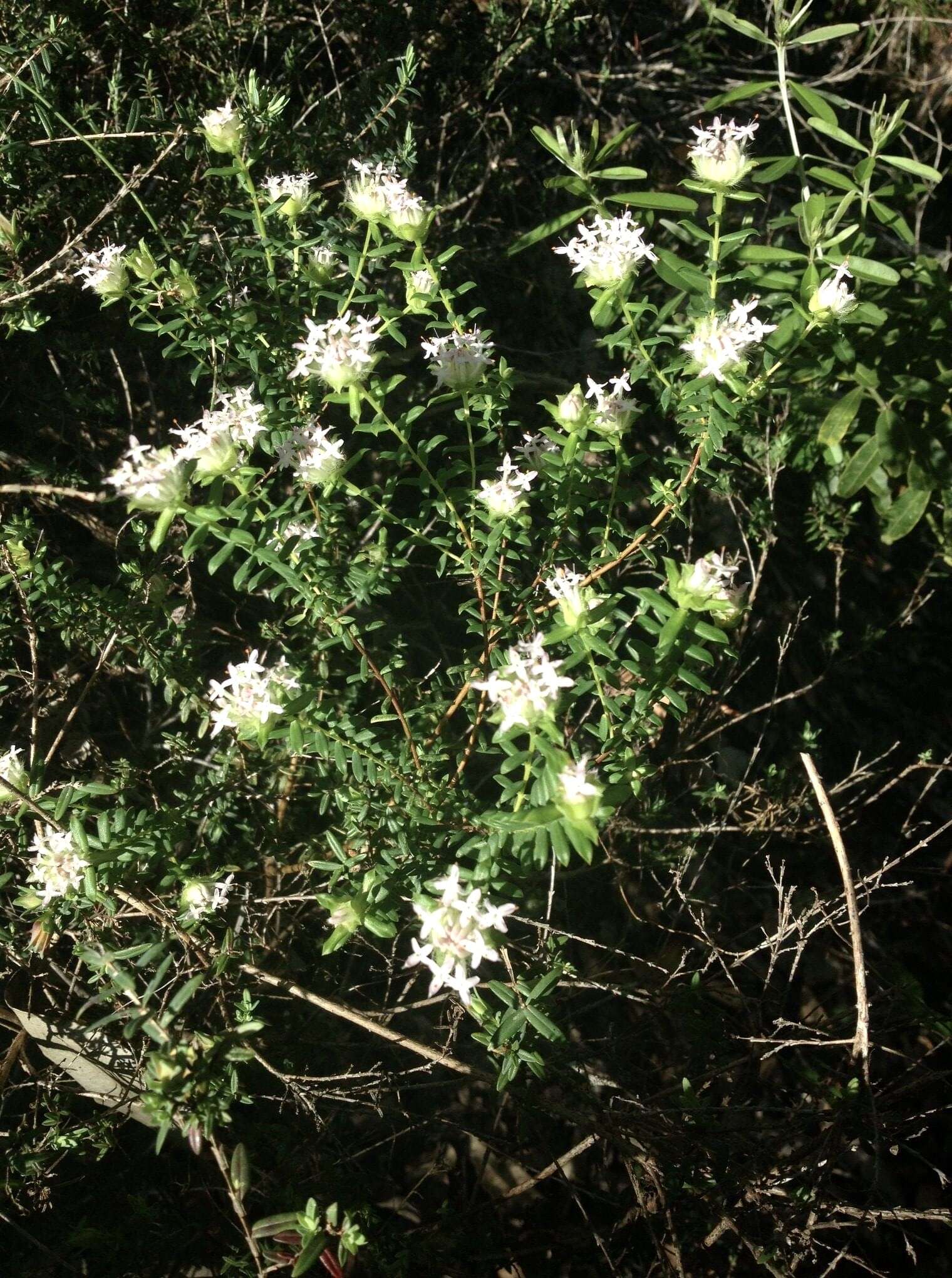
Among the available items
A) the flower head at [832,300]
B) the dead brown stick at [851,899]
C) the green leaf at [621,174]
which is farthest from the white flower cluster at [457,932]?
the green leaf at [621,174]

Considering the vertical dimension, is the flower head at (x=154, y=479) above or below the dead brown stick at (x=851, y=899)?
above

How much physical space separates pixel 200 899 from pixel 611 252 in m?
1.62

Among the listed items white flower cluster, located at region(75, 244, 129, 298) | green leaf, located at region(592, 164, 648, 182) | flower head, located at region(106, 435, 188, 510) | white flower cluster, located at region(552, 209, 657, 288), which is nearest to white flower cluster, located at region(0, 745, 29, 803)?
flower head, located at region(106, 435, 188, 510)

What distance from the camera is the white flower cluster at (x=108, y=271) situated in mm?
1989

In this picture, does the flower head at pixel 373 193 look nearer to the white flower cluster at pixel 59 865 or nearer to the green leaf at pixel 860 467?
the white flower cluster at pixel 59 865

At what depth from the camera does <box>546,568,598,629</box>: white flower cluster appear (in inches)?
71.9

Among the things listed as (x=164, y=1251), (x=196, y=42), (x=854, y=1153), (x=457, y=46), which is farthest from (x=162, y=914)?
(x=457, y=46)

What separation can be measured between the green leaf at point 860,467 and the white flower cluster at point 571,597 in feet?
4.59

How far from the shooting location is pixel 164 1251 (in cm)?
226

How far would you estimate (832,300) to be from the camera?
75.5 inches

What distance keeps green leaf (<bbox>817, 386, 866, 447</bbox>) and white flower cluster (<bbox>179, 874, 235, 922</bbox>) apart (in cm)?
213

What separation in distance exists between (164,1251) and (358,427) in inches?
78.5

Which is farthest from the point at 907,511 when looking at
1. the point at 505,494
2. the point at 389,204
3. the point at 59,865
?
the point at 59,865

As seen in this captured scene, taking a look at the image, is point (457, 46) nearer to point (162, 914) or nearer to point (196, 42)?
point (196, 42)
